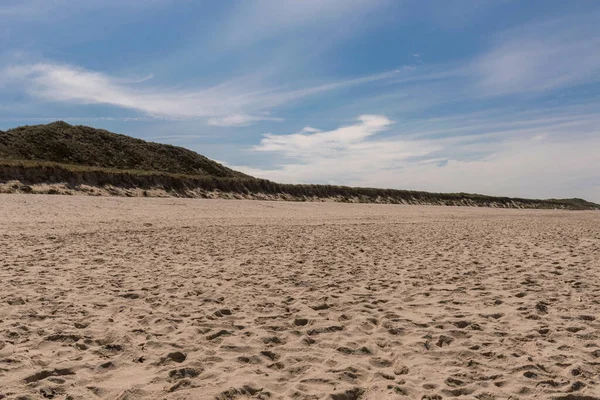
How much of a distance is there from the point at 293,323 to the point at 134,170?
3617 cm

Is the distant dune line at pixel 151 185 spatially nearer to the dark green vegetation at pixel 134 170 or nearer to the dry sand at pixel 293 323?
the dark green vegetation at pixel 134 170

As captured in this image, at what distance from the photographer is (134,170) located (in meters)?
38.5

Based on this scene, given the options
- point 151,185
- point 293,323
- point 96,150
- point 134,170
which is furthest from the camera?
point 96,150

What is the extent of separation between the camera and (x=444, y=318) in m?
6.05

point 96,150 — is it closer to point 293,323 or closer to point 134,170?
point 134,170

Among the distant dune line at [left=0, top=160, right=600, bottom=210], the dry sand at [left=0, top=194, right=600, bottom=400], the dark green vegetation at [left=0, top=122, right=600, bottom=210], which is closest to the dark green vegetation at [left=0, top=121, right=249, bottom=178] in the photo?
the dark green vegetation at [left=0, top=122, right=600, bottom=210]

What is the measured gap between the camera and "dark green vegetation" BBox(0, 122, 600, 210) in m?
28.0

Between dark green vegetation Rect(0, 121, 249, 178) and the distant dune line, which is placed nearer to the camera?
the distant dune line

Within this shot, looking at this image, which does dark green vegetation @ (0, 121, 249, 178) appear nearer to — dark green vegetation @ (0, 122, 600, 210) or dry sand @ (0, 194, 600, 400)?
dark green vegetation @ (0, 122, 600, 210)

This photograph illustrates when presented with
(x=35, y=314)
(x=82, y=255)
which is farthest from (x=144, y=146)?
(x=35, y=314)

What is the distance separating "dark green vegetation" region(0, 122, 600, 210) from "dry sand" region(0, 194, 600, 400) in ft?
57.7

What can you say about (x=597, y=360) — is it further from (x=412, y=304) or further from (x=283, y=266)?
(x=283, y=266)

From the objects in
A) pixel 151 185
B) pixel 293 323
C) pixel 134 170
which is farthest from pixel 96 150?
pixel 293 323

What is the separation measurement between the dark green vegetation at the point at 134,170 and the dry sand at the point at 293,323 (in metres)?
17.6
